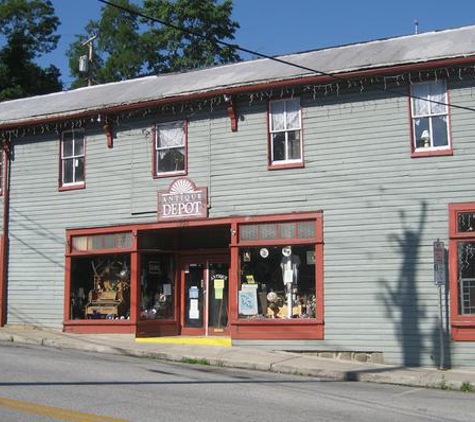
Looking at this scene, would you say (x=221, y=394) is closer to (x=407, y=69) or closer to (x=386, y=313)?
(x=386, y=313)

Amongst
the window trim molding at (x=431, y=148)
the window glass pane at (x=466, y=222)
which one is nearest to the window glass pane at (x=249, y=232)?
the window trim molding at (x=431, y=148)

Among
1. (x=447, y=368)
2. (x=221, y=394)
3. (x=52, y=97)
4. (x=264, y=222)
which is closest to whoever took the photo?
(x=221, y=394)

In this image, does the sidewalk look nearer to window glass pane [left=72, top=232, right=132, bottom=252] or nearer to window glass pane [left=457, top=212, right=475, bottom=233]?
window glass pane [left=72, top=232, right=132, bottom=252]

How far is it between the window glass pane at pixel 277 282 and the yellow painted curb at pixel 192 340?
34.6 inches

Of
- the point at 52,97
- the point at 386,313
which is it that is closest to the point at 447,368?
the point at 386,313

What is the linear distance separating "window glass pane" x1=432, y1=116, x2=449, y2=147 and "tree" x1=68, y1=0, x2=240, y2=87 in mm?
22877

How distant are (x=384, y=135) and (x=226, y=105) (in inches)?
155

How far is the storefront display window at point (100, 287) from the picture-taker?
60.4 ft

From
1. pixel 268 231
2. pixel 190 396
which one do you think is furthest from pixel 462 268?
pixel 190 396

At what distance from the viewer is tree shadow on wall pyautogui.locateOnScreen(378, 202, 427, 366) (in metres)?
14.7

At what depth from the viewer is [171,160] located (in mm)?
17938

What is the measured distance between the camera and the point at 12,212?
1994cm

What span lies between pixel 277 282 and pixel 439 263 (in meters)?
4.04

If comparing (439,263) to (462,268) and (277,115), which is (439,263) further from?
(277,115)
